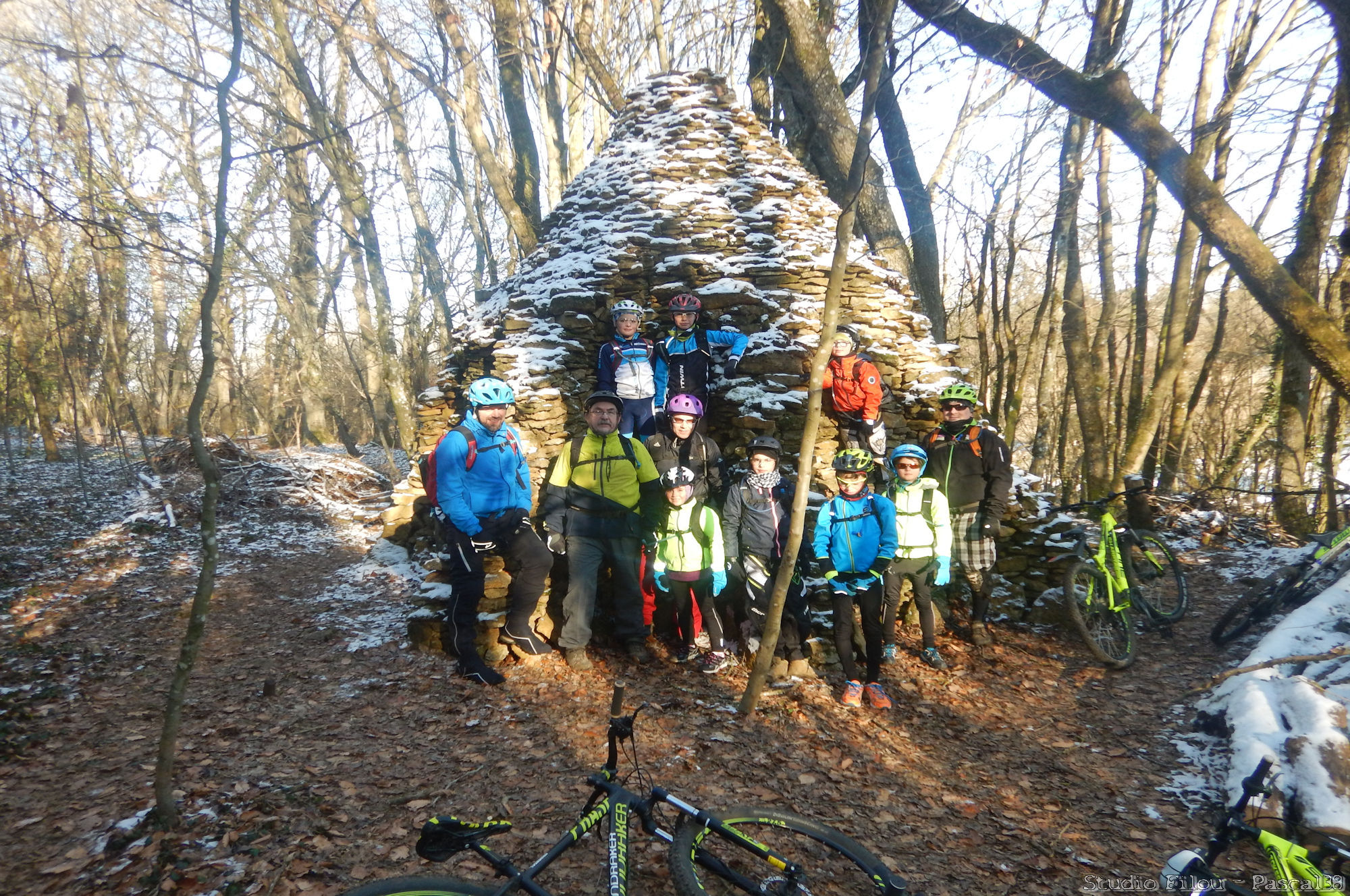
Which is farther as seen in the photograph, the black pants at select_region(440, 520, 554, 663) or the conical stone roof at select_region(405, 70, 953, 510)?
the conical stone roof at select_region(405, 70, 953, 510)

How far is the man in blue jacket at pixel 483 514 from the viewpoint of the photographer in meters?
4.87

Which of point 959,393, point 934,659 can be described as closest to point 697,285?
point 959,393

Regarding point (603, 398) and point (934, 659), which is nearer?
point (603, 398)

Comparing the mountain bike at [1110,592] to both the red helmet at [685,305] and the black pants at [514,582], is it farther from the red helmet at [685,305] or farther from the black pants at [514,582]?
the black pants at [514,582]

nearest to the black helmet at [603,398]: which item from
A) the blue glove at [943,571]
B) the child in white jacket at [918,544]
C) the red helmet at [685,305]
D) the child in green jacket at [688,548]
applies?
the child in green jacket at [688,548]

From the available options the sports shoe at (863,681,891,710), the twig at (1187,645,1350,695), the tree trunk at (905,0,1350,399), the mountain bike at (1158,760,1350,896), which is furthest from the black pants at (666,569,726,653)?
the tree trunk at (905,0,1350,399)

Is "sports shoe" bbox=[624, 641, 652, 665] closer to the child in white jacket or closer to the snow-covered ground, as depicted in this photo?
the child in white jacket

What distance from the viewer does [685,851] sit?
2.62 meters

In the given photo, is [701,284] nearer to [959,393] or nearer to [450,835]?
[959,393]

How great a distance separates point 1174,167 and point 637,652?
6885 mm

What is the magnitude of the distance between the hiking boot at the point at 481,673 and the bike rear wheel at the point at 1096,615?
5.38 m

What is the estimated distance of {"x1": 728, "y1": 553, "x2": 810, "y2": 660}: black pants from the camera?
213 inches

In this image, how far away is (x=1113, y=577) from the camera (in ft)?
19.2

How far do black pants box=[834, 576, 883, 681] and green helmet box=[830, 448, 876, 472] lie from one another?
894mm
